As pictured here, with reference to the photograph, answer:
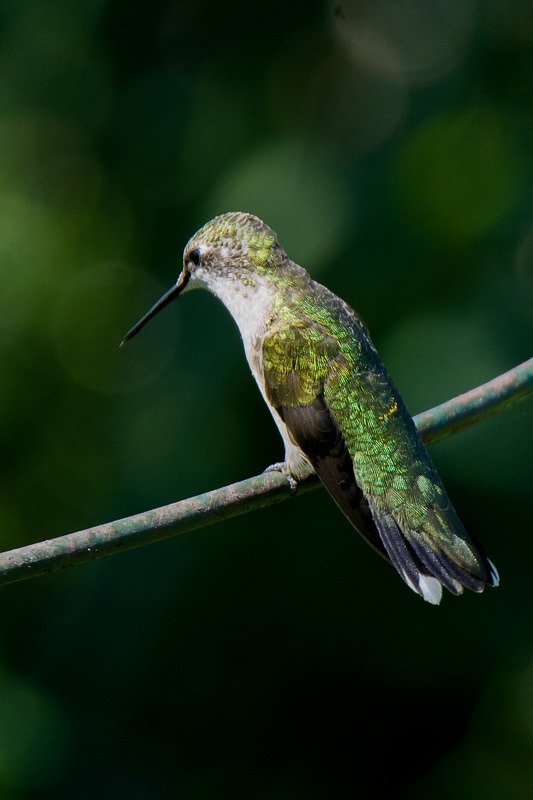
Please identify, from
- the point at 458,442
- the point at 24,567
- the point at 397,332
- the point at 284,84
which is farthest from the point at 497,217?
the point at 24,567

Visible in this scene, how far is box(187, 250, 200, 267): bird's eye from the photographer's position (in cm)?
403

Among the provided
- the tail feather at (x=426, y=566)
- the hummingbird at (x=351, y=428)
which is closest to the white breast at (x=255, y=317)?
the hummingbird at (x=351, y=428)

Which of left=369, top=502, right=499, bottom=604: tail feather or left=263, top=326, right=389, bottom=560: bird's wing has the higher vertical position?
left=263, top=326, right=389, bottom=560: bird's wing

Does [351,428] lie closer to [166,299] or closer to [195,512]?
[195,512]

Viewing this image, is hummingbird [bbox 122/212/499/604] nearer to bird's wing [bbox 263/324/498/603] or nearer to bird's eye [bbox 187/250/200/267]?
bird's wing [bbox 263/324/498/603]

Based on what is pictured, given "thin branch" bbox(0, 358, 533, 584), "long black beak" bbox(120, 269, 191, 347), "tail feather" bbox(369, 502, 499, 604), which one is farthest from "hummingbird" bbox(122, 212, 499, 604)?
"long black beak" bbox(120, 269, 191, 347)

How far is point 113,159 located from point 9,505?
1676 millimetres

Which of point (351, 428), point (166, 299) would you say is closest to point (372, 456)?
point (351, 428)

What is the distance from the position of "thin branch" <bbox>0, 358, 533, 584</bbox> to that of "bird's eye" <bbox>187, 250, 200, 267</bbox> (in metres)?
1.22

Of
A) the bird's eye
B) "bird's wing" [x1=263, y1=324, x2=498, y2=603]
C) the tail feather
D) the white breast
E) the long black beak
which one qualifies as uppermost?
the bird's eye

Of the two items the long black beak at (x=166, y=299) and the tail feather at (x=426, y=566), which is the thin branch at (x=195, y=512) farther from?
the long black beak at (x=166, y=299)

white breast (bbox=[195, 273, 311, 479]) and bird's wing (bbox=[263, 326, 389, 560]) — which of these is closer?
bird's wing (bbox=[263, 326, 389, 560])

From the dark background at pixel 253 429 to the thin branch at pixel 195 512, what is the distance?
1439 millimetres

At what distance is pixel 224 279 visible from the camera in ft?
12.8
